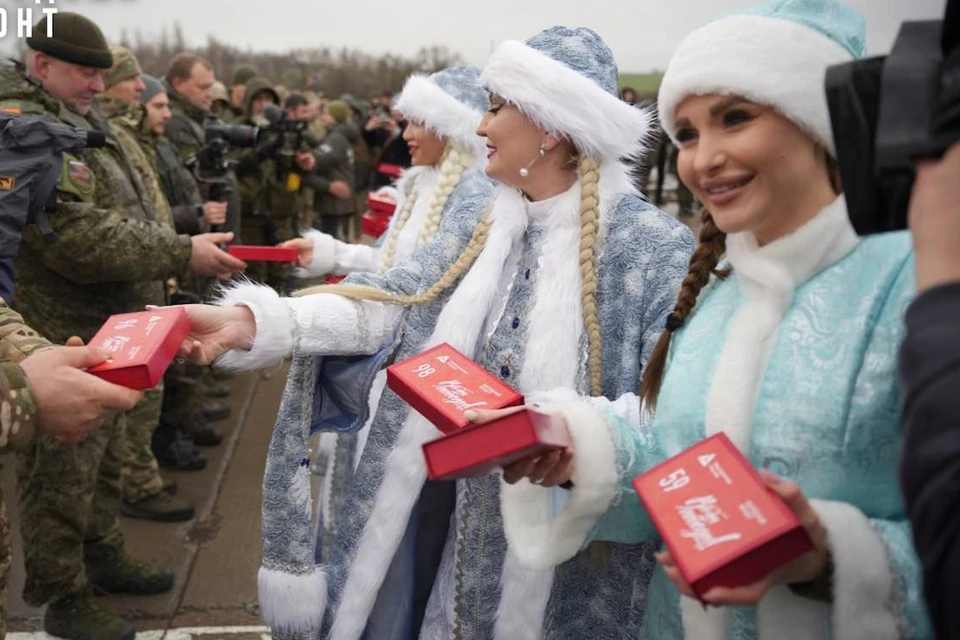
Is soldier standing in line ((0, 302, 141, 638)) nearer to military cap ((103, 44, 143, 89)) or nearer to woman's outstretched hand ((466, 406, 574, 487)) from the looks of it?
woman's outstretched hand ((466, 406, 574, 487))

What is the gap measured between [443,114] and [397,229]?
0.53 m

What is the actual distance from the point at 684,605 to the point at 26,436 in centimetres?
139

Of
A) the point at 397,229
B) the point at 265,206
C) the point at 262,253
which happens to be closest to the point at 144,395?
the point at 262,253

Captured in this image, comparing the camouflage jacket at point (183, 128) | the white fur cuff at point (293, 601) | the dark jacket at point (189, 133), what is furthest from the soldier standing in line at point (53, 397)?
the camouflage jacket at point (183, 128)

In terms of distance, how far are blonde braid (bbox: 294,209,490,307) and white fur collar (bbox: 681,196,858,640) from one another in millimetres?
963

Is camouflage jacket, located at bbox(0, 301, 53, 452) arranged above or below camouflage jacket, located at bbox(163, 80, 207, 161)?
above

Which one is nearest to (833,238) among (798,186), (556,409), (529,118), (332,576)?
(798,186)

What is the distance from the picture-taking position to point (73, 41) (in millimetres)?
3174

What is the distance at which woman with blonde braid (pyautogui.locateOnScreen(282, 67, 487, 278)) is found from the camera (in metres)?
3.55

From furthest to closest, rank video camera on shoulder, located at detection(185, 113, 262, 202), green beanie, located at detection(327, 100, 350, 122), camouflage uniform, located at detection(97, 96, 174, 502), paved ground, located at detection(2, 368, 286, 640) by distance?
green beanie, located at detection(327, 100, 350, 122)
video camera on shoulder, located at detection(185, 113, 262, 202)
camouflage uniform, located at detection(97, 96, 174, 502)
paved ground, located at detection(2, 368, 286, 640)

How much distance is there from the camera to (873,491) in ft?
4.15

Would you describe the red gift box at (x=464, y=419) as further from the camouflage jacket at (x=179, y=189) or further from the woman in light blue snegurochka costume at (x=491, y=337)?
the camouflage jacket at (x=179, y=189)

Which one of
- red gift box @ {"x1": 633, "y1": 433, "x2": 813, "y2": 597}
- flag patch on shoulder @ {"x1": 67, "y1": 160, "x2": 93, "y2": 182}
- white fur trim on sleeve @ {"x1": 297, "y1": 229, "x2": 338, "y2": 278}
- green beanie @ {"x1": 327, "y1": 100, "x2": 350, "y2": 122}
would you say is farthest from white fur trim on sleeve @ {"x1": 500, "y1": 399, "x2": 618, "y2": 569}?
green beanie @ {"x1": 327, "y1": 100, "x2": 350, "y2": 122}

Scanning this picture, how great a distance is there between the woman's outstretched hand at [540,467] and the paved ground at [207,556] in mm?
2135
